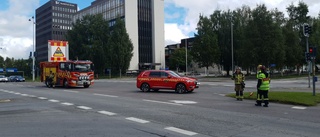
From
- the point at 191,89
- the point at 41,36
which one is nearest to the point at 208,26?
the point at 191,89

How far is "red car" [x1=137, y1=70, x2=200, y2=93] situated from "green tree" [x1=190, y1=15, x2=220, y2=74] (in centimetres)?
3841

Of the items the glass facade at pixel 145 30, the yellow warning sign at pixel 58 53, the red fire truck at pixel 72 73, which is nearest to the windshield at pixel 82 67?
the red fire truck at pixel 72 73

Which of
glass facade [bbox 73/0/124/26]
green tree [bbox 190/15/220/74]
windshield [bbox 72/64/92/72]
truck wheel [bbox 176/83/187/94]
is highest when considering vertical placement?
glass facade [bbox 73/0/124/26]

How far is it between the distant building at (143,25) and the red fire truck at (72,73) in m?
61.3

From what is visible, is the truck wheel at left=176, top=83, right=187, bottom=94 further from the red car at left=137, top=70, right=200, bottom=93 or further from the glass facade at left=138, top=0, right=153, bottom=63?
the glass facade at left=138, top=0, right=153, bottom=63

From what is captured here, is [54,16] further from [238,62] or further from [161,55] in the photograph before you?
[238,62]

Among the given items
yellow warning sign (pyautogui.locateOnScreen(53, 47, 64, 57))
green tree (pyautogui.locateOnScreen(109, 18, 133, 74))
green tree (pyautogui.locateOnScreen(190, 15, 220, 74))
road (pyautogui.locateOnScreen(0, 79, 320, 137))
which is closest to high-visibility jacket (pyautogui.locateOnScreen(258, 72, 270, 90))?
road (pyautogui.locateOnScreen(0, 79, 320, 137))

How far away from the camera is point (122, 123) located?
907cm

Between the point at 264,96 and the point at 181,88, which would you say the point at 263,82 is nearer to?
the point at 264,96

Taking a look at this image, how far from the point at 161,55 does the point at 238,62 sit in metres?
42.1

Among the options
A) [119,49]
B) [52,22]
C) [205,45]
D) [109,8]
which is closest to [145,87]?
[205,45]

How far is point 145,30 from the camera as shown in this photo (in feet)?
316

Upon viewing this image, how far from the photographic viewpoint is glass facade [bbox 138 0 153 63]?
95.2 metres

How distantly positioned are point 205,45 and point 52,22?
9988cm
